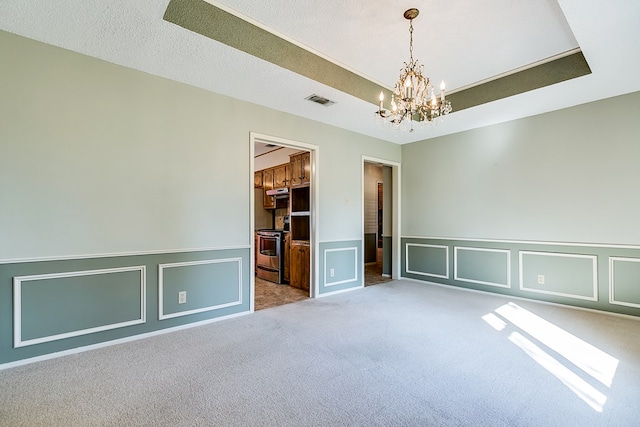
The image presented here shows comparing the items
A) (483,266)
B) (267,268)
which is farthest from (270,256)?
(483,266)

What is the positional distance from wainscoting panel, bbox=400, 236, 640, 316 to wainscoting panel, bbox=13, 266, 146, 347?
4.59 m

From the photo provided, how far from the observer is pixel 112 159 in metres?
2.77

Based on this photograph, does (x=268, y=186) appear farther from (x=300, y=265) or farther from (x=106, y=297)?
(x=106, y=297)

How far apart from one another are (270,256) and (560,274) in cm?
457

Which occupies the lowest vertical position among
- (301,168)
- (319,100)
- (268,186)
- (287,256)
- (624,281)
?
(624,281)

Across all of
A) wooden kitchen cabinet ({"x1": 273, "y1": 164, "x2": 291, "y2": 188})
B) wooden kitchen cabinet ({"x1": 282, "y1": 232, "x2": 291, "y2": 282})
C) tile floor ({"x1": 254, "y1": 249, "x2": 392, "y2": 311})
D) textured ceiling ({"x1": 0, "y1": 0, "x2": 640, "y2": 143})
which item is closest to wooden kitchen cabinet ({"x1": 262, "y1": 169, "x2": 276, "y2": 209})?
wooden kitchen cabinet ({"x1": 273, "y1": 164, "x2": 291, "y2": 188})

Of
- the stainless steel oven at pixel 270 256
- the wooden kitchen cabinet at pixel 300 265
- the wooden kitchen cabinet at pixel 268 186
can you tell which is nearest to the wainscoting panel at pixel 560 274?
the wooden kitchen cabinet at pixel 300 265

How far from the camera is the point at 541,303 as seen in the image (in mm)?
4070

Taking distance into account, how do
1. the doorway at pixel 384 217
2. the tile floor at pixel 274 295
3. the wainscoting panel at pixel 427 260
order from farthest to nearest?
the doorway at pixel 384 217
the wainscoting panel at pixel 427 260
the tile floor at pixel 274 295

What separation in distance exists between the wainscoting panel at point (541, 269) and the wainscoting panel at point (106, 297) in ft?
11.8

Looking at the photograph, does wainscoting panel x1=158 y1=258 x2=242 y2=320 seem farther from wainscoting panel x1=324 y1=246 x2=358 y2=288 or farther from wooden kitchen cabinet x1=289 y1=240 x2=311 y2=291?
wainscoting panel x1=324 y1=246 x2=358 y2=288

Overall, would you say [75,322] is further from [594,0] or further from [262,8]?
[594,0]

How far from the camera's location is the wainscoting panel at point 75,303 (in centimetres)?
238

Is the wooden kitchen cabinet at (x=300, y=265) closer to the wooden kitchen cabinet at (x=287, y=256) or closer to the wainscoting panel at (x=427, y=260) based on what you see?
the wooden kitchen cabinet at (x=287, y=256)
